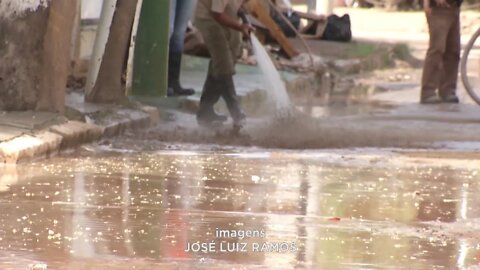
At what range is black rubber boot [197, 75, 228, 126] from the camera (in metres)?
10.8

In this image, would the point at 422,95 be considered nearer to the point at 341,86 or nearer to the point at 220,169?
the point at 341,86

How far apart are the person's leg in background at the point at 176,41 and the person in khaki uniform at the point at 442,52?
2.81m

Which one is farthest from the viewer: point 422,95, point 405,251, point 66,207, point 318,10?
point 318,10

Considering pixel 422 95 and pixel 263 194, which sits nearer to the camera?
pixel 263 194

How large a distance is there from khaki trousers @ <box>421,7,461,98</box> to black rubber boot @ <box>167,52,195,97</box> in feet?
9.61

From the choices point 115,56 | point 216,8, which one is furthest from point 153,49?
point 216,8

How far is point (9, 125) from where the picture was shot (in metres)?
8.38

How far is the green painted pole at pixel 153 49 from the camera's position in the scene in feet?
38.5

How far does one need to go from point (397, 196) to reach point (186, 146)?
8.62 feet

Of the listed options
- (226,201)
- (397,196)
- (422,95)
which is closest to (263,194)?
(226,201)

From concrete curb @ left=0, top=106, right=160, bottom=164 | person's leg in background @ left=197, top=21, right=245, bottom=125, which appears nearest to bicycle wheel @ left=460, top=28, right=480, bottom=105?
person's leg in background @ left=197, top=21, right=245, bottom=125

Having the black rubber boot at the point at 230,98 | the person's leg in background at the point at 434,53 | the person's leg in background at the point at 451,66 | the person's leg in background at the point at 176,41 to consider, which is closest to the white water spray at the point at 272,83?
the black rubber boot at the point at 230,98

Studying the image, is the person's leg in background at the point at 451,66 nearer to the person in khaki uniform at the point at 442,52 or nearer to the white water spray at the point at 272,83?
the person in khaki uniform at the point at 442,52

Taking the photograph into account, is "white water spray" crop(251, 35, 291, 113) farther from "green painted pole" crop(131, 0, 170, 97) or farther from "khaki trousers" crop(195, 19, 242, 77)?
"green painted pole" crop(131, 0, 170, 97)
